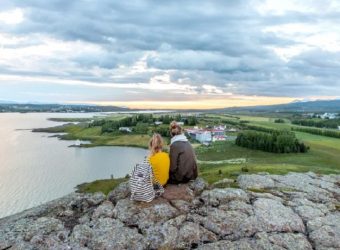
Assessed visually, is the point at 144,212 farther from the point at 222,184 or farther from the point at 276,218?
the point at 222,184

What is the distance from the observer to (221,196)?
20266 millimetres

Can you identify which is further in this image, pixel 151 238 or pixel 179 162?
pixel 179 162

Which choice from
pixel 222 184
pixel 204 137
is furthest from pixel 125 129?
pixel 222 184

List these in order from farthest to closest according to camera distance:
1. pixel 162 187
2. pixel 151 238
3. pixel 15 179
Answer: pixel 15 179 < pixel 162 187 < pixel 151 238

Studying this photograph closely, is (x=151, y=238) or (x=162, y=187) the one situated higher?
(x=162, y=187)

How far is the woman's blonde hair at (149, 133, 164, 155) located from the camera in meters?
18.3

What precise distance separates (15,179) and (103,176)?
18.7 meters

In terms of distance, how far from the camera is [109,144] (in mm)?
160125

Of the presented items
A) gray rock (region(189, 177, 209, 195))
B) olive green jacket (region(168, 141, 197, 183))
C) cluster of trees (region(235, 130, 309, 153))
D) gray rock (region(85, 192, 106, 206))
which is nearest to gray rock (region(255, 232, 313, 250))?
gray rock (region(189, 177, 209, 195))

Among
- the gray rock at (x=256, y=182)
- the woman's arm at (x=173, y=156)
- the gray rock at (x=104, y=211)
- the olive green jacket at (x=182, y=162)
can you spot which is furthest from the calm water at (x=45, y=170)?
the woman's arm at (x=173, y=156)

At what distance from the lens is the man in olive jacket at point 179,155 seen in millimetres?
19547

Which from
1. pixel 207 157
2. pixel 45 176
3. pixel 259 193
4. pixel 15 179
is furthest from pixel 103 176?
pixel 259 193

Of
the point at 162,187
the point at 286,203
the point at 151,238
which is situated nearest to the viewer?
the point at 151,238

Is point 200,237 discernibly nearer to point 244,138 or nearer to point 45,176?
point 45,176
